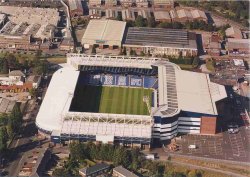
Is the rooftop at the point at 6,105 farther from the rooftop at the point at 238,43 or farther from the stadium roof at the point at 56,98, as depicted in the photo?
the rooftop at the point at 238,43

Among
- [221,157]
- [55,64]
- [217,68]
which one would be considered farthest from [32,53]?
[221,157]

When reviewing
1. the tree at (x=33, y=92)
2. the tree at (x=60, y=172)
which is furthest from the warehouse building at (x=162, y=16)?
the tree at (x=60, y=172)

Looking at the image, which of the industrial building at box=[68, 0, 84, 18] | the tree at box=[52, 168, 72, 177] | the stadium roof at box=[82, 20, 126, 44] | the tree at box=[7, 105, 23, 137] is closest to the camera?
the tree at box=[52, 168, 72, 177]

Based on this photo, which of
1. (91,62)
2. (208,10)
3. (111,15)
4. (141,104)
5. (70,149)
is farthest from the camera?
(208,10)

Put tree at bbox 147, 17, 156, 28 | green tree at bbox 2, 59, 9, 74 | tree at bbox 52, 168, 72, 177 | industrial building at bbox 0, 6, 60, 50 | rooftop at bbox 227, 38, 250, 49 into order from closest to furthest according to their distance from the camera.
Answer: tree at bbox 52, 168, 72, 177
green tree at bbox 2, 59, 9, 74
industrial building at bbox 0, 6, 60, 50
rooftop at bbox 227, 38, 250, 49
tree at bbox 147, 17, 156, 28

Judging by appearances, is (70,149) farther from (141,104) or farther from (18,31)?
(18,31)

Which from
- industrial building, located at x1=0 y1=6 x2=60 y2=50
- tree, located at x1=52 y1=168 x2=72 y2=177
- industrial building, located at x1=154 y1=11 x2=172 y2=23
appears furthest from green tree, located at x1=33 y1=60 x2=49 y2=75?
industrial building, located at x1=154 y1=11 x2=172 y2=23

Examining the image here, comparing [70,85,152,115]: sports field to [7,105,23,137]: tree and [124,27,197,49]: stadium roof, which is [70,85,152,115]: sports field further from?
[124,27,197,49]: stadium roof
